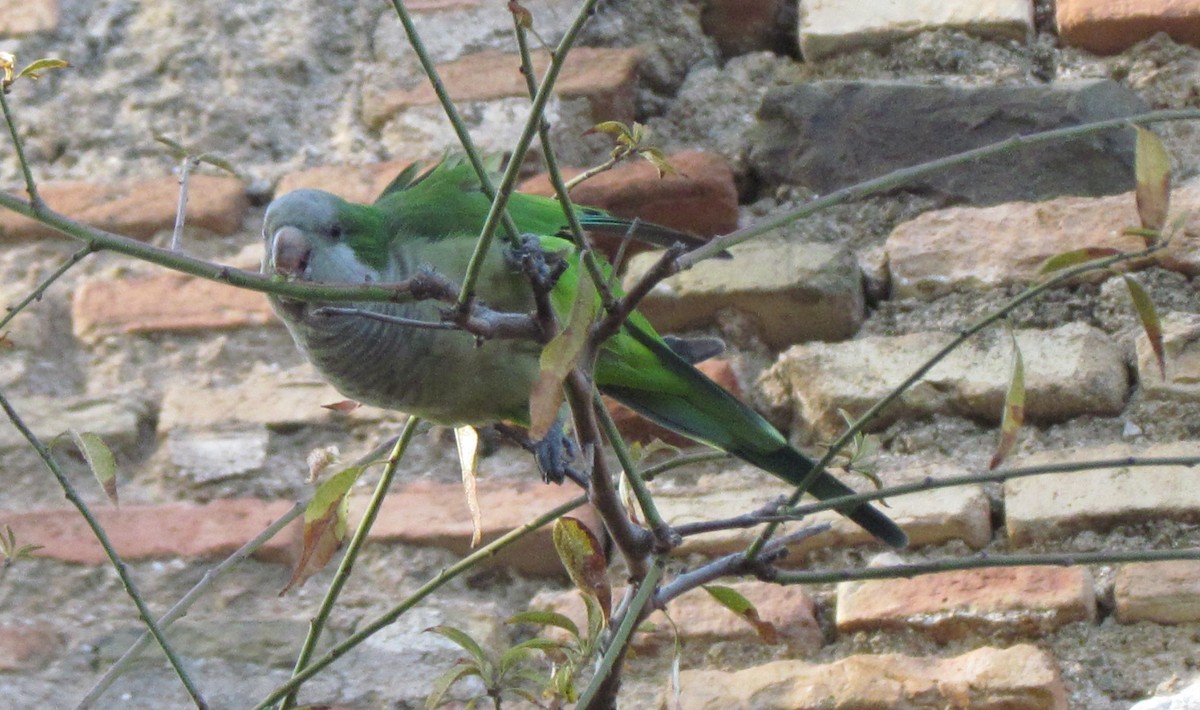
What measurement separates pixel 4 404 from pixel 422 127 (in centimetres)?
76

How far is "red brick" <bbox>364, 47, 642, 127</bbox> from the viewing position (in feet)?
5.01

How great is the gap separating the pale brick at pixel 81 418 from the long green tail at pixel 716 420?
485 millimetres

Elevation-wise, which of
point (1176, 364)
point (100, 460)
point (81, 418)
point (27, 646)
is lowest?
point (27, 646)

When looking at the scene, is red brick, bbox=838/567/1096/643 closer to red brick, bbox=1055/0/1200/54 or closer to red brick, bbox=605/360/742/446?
red brick, bbox=605/360/742/446

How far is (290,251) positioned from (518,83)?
474mm

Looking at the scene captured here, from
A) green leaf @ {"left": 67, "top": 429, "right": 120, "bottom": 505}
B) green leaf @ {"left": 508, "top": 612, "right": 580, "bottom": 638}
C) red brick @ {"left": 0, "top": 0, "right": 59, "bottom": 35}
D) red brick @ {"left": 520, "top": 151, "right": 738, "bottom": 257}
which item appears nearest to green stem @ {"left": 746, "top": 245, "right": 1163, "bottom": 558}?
green leaf @ {"left": 508, "top": 612, "right": 580, "bottom": 638}

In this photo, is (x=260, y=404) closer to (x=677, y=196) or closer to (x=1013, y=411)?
(x=677, y=196)

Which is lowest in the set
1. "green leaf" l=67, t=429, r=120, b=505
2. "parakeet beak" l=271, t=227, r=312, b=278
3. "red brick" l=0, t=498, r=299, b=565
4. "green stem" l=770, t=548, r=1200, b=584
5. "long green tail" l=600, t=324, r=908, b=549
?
"red brick" l=0, t=498, r=299, b=565

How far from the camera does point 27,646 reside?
49.0 inches

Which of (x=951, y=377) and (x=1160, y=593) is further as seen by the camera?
(x=951, y=377)

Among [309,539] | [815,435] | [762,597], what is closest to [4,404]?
[309,539]

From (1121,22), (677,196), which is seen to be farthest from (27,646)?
(1121,22)

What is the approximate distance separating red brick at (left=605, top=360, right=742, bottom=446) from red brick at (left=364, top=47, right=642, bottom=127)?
0.33 m

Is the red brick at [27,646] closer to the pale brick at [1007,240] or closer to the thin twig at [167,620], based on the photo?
the thin twig at [167,620]
